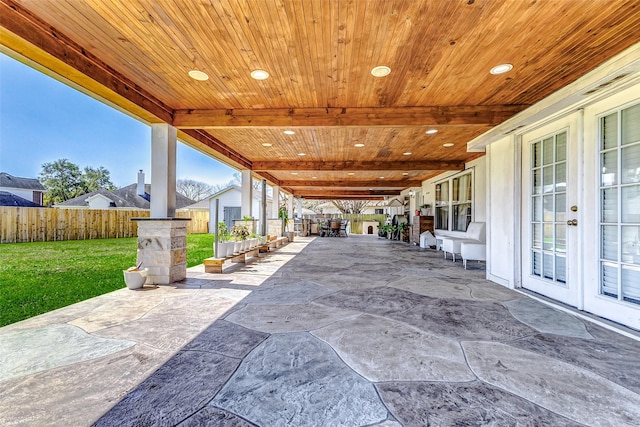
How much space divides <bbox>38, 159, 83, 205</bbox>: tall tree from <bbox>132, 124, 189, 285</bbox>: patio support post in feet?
73.0

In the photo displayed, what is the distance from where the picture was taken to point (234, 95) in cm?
387

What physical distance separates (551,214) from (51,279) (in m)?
7.01

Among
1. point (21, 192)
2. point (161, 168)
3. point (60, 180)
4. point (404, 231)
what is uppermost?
point (60, 180)

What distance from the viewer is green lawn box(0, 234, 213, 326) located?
3184 millimetres

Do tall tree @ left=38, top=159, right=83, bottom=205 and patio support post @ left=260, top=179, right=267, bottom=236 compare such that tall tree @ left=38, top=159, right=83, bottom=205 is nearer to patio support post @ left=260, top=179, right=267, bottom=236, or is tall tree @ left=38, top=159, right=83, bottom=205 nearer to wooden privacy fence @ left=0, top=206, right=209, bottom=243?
wooden privacy fence @ left=0, top=206, right=209, bottom=243

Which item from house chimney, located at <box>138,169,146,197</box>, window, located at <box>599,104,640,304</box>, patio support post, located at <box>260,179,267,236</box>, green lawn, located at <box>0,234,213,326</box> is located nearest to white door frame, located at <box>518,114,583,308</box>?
window, located at <box>599,104,640,304</box>

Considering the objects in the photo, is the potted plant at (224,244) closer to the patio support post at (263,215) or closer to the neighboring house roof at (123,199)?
the patio support post at (263,215)

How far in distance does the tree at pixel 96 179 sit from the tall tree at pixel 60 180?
423 mm

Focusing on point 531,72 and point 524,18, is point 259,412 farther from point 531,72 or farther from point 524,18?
point 531,72

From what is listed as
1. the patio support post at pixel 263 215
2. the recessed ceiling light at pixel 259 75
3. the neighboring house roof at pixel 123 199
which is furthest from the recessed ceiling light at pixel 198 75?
the neighboring house roof at pixel 123 199

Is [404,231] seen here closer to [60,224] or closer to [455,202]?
[455,202]

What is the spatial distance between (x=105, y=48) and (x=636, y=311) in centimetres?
535

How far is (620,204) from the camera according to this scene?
8.74ft

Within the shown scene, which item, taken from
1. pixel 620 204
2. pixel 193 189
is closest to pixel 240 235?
pixel 620 204
